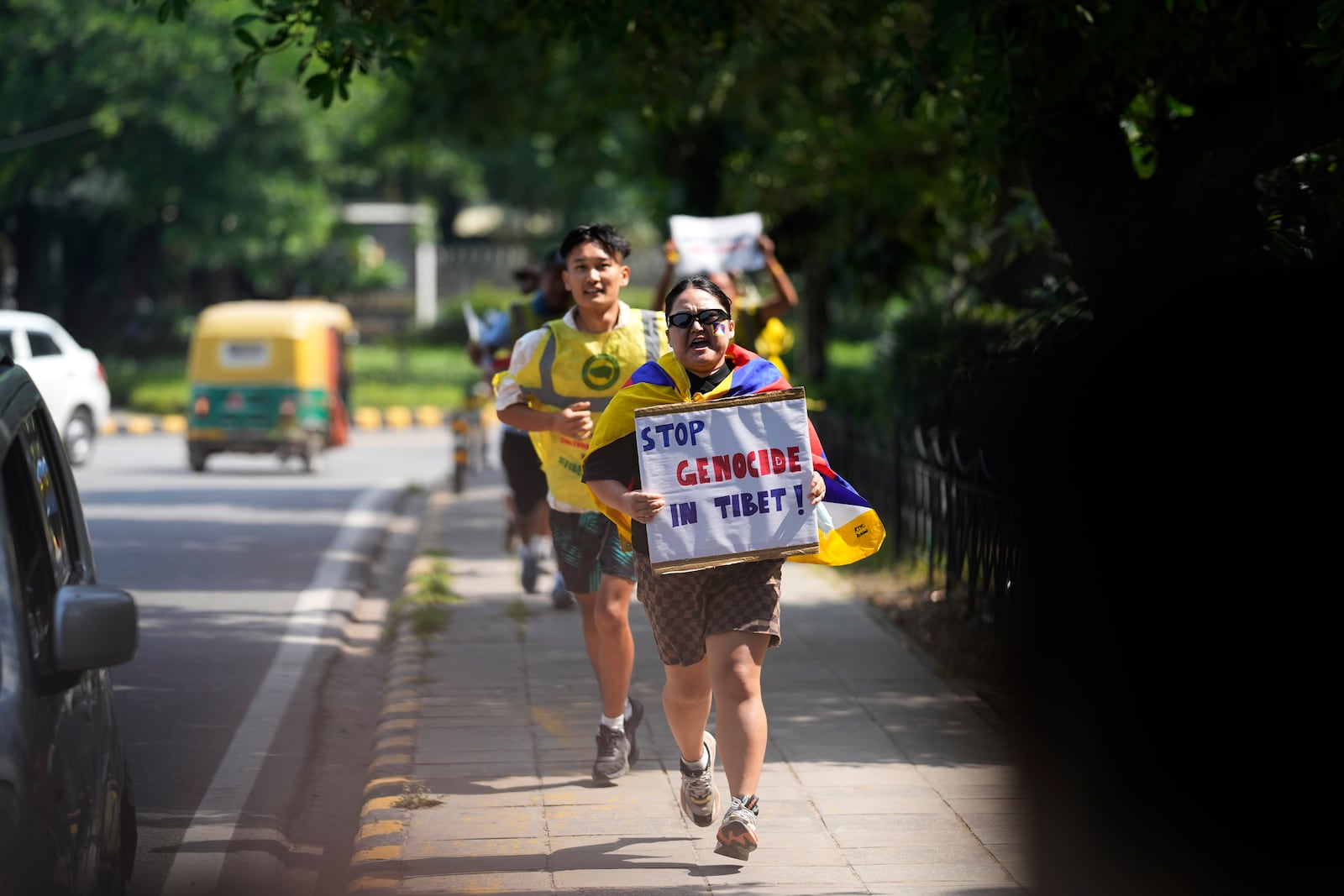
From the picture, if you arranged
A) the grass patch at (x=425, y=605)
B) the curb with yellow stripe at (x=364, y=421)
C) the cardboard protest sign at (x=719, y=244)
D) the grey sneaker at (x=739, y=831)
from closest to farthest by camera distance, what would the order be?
the grey sneaker at (x=739, y=831) → the grass patch at (x=425, y=605) → the cardboard protest sign at (x=719, y=244) → the curb with yellow stripe at (x=364, y=421)

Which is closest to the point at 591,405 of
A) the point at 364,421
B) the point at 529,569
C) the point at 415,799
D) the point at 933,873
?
the point at 415,799

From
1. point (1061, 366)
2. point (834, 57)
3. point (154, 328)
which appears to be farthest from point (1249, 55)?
point (154, 328)

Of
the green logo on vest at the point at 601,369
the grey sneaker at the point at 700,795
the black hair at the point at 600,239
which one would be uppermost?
the black hair at the point at 600,239

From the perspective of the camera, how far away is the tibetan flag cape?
534 cm

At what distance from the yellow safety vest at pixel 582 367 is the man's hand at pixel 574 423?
0.13 metres

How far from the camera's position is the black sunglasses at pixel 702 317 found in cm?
523

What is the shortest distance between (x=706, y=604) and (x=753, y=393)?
62 cm

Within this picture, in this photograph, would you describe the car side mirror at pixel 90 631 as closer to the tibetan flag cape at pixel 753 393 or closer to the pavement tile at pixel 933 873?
the tibetan flag cape at pixel 753 393

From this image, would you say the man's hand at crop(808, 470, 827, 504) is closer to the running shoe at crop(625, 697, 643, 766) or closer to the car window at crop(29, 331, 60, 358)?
the running shoe at crop(625, 697, 643, 766)

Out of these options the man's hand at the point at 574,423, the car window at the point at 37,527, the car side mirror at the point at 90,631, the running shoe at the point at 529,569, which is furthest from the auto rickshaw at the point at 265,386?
the car side mirror at the point at 90,631

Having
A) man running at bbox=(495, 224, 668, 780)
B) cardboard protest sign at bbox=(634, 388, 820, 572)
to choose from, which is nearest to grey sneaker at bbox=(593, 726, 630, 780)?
man running at bbox=(495, 224, 668, 780)

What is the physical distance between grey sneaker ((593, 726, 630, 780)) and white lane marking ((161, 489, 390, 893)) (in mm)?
1219

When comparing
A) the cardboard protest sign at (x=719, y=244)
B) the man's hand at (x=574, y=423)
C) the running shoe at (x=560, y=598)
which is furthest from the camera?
the cardboard protest sign at (x=719, y=244)

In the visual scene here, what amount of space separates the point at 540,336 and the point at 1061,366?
2766mm
